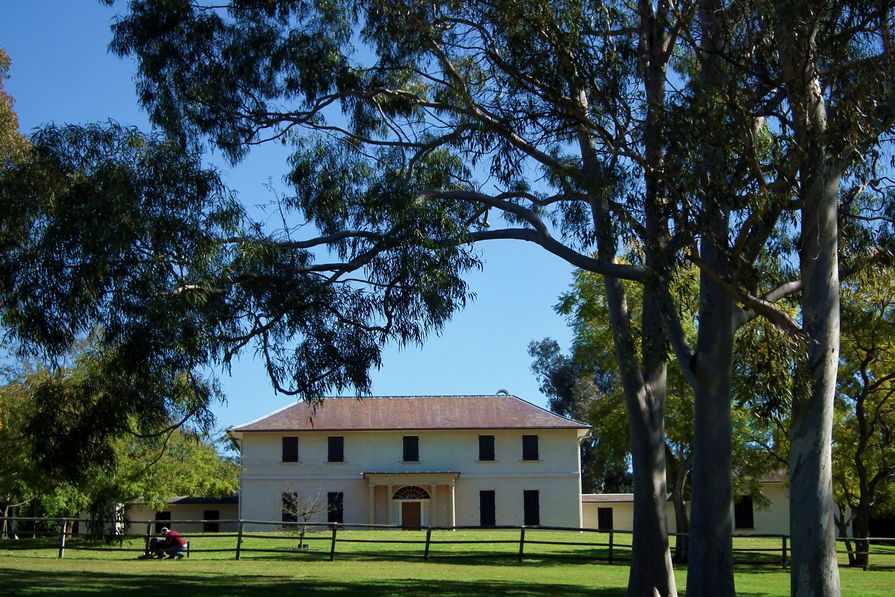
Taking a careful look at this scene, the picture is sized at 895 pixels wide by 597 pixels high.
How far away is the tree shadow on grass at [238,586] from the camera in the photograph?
19.0 meters

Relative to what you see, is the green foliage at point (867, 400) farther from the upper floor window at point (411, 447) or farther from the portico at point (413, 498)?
the upper floor window at point (411, 447)

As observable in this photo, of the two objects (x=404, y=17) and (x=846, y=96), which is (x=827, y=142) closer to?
(x=846, y=96)

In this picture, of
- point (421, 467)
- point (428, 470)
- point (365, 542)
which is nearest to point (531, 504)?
point (428, 470)

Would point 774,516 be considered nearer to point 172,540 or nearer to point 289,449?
point 289,449

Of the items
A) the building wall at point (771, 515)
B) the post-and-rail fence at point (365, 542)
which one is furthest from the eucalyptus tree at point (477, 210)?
the building wall at point (771, 515)

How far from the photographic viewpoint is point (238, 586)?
2031 centimetres

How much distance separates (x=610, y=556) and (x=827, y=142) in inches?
711

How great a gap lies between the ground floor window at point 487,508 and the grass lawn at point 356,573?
653 inches

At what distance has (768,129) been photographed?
1742cm

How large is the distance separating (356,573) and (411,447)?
1145 inches

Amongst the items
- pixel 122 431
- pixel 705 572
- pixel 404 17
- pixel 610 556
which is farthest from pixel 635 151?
pixel 610 556

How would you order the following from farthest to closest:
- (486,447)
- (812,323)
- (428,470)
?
(486,447) → (428,470) → (812,323)

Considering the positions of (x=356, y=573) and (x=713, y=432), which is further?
(x=356, y=573)

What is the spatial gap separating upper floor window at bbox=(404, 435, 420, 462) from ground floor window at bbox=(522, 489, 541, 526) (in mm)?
5668
